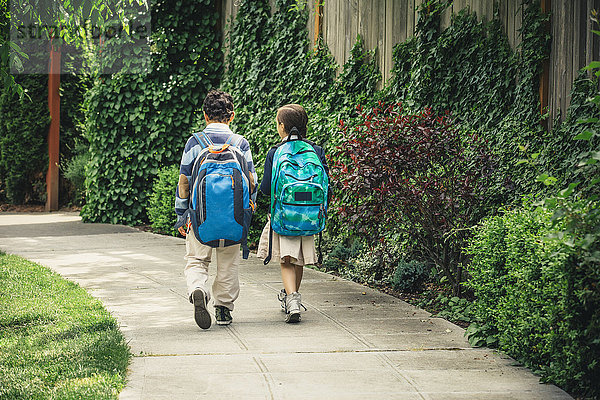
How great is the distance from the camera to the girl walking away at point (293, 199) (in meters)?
5.51

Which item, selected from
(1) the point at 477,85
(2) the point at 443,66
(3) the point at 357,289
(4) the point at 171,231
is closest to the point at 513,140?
(1) the point at 477,85

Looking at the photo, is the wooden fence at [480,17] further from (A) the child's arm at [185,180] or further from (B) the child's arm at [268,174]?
(A) the child's arm at [185,180]

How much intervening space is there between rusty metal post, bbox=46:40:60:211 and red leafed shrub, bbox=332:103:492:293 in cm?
1174

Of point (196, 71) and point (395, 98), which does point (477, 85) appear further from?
point (196, 71)

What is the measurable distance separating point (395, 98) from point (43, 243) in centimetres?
541

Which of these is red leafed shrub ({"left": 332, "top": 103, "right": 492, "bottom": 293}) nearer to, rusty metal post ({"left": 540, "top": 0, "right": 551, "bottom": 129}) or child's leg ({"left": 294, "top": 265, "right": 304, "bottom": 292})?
rusty metal post ({"left": 540, "top": 0, "right": 551, "bottom": 129})

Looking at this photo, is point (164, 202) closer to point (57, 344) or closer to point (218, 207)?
point (218, 207)

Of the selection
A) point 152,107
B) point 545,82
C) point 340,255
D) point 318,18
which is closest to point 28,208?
point 152,107

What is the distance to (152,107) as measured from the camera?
12484 millimetres

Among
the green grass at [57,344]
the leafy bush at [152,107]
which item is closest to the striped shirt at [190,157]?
the green grass at [57,344]

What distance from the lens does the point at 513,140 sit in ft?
19.5

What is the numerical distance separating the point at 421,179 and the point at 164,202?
6172 millimetres

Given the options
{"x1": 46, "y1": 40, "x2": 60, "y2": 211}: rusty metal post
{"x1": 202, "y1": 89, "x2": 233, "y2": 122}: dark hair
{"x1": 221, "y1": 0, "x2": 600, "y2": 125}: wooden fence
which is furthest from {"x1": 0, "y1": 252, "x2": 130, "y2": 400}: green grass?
{"x1": 46, "y1": 40, "x2": 60, "y2": 211}: rusty metal post

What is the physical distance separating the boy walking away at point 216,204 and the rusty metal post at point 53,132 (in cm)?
1181
